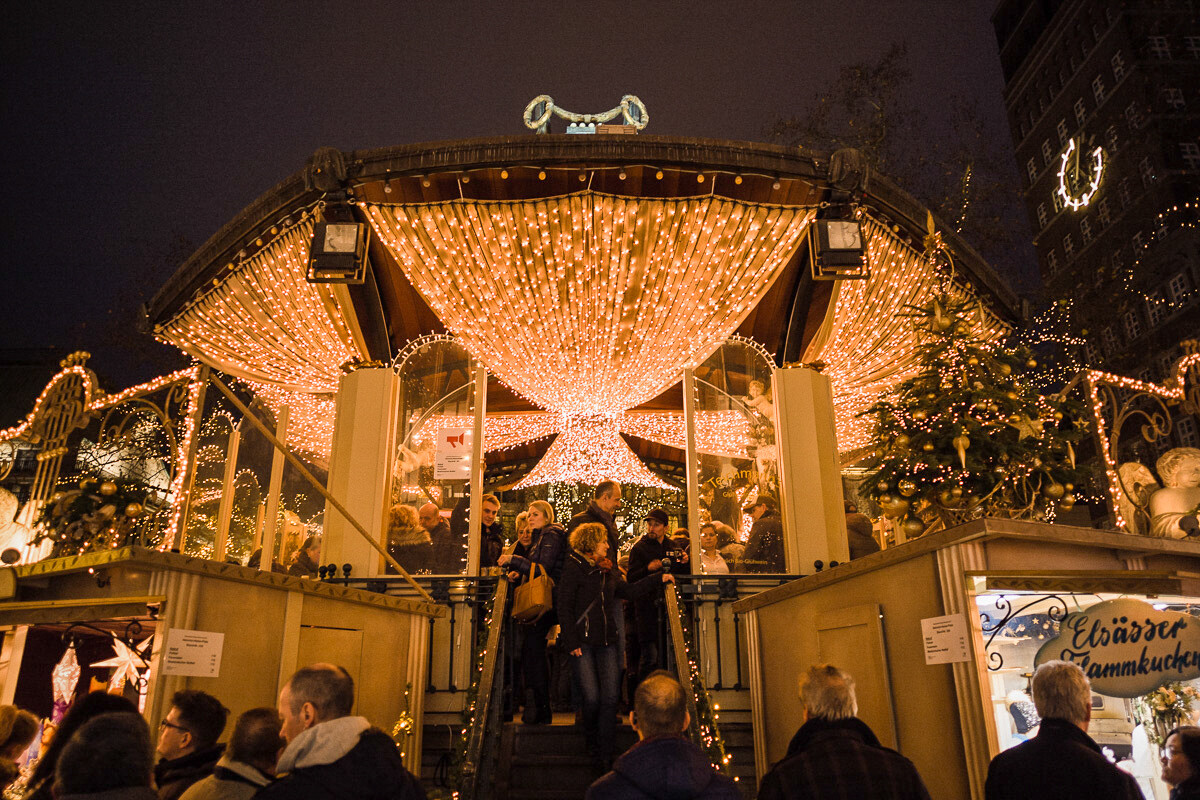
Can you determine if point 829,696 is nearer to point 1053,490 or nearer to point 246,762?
point 246,762

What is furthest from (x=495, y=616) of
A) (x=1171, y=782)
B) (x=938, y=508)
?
(x=1171, y=782)

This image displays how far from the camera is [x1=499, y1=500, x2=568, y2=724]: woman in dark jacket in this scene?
6.78 meters

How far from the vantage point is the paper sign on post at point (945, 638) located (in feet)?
13.7

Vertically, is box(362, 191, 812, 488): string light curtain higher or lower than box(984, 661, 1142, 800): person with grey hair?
higher

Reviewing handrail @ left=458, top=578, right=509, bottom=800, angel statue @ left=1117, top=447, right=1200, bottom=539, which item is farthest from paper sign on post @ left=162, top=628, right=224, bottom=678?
angel statue @ left=1117, top=447, right=1200, bottom=539

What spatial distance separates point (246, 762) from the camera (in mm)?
3033

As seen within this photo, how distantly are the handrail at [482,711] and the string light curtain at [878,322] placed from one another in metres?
4.72

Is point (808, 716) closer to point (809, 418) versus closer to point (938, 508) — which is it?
point (938, 508)

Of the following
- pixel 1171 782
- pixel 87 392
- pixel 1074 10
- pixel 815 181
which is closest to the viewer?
pixel 1171 782

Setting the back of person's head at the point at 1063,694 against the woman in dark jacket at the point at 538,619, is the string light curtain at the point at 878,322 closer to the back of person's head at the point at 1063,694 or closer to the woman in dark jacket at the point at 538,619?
the woman in dark jacket at the point at 538,619

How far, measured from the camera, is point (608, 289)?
898cm

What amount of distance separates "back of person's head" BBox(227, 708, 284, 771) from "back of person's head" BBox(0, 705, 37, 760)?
63.6 inches

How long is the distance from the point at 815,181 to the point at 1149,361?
95.7ft

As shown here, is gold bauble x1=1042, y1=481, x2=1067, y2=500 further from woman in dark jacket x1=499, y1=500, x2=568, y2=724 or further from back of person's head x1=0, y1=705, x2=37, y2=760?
back of person's head x1=0, y1=705, x2=37, y2=760
